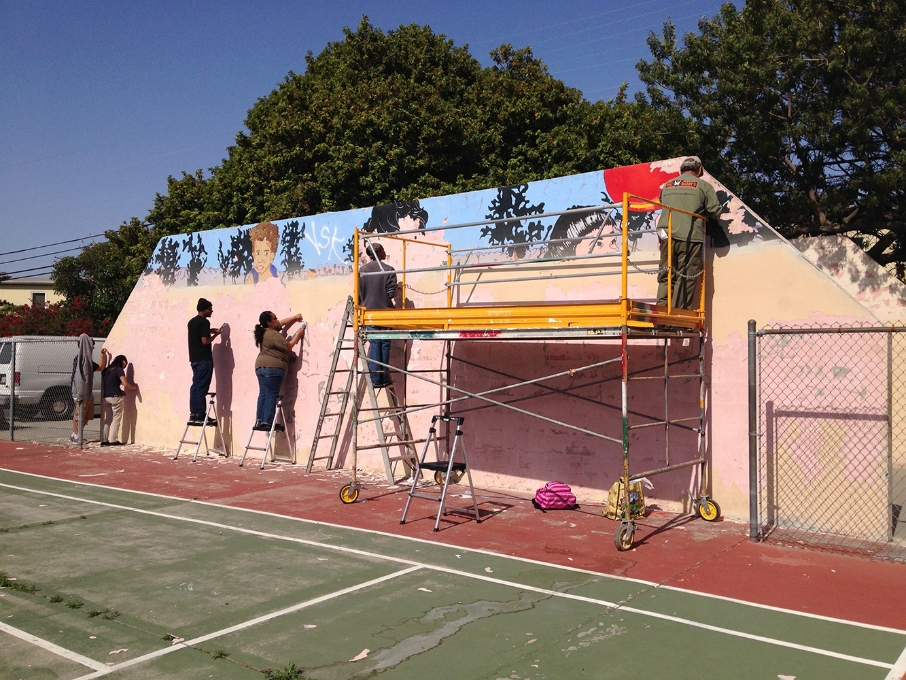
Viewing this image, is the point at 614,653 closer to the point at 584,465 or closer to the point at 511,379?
the point at 584,465

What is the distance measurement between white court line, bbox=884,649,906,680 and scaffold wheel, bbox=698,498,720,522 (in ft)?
11.3

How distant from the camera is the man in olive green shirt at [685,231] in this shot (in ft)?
25.8

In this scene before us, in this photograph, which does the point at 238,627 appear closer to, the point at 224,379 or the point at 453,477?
the point at 453,477

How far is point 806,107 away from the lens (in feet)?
50.5

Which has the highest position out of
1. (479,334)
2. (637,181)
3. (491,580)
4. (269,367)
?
(637,181)

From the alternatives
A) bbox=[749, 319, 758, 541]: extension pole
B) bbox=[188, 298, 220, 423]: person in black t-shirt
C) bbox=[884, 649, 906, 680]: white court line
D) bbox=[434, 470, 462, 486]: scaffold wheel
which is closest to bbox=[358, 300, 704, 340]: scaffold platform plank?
bbox=[749, 319, 758, 541]: extension pole

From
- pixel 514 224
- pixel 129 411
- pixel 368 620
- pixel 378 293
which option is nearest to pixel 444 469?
pixel 368 620

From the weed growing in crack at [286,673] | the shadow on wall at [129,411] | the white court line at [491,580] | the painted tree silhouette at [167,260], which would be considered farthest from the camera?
the shadow on wall at [129,411]

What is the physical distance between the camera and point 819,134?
14914 mm

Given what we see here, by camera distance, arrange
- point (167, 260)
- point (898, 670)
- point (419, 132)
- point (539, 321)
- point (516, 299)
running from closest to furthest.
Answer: point (898, 670) → point (539, 321) → point (516, 299) → point (167, 260) → point (419, 132)

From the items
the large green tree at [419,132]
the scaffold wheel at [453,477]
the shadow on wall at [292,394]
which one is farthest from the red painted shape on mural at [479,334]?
the large green tree at [419,132]

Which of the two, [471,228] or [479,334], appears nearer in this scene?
[479,334]

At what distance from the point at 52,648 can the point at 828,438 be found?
6785mm

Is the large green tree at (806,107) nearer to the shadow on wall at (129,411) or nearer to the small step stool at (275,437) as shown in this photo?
the small step stool at (275,437)
